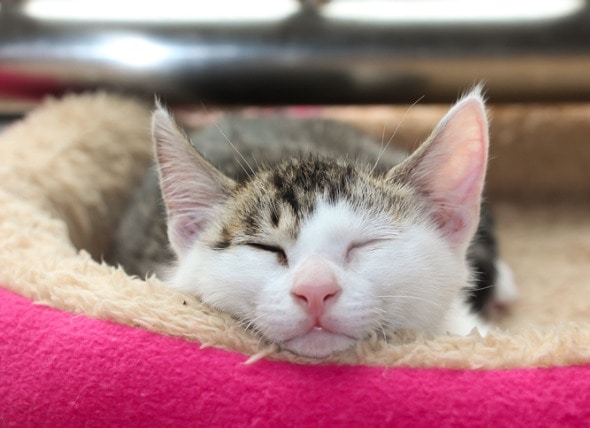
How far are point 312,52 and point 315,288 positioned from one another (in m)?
1.28

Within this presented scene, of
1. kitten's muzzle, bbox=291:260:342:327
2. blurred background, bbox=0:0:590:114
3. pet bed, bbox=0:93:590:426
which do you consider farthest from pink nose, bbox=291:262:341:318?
blurred background, bbox=0:0:590:114

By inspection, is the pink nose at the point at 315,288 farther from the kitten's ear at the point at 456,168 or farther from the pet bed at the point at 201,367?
the kitten's ear at the point at 456,168

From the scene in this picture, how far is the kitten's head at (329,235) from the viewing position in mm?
943

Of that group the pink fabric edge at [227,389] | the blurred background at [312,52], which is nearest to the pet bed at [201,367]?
the pink fabric edge at [227,389]

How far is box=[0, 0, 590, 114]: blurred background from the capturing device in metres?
2.01

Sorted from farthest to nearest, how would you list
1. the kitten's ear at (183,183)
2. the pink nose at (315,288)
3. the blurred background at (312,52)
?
the blurred background at (312,52), the kitten's ear at (183,183), the pink nose at (315,288)

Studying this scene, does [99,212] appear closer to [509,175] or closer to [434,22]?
[434,22]

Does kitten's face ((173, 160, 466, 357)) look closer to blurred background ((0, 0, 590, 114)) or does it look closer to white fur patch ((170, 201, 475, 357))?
white fur patch ((170, 201, 475, 357))

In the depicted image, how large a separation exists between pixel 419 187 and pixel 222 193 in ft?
1.06

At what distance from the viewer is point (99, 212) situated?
179cm

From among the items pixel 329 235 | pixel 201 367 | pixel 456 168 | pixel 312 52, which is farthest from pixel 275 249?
pixel 312 52

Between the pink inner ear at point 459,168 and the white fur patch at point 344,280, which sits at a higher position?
the pink inner ear at point 459,168

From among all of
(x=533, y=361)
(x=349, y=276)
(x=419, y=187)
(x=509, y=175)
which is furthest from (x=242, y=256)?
(x=509, y=175)

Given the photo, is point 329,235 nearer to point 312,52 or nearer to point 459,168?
point 459,168
